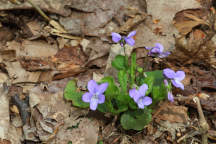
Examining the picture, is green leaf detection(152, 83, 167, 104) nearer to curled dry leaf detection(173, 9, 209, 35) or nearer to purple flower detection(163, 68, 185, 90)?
purple flower detection(163, 68, 185, 90)

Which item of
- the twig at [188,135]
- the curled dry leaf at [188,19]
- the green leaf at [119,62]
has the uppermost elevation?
the curled dry leaf at [188,19]

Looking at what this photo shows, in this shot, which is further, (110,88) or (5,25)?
(5,25)

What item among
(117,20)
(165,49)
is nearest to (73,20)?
(117,20)

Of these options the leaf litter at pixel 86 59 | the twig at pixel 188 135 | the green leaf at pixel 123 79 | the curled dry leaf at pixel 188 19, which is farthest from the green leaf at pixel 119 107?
the curled dry leaf at pixel 188 19

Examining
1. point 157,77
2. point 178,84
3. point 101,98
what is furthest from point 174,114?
point 101,98

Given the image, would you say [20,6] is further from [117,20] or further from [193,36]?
[193,36]

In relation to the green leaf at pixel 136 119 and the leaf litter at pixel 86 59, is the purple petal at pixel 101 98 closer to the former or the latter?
the green leaf at pixel 136 119

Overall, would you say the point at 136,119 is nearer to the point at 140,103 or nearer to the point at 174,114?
the point at 140,103

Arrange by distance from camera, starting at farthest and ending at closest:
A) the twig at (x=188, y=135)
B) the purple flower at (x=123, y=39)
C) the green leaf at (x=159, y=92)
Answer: the twig at (x=188, y=135) < the purple flower at (x=123, y=39) < the green leaf at (x=159, y=92)
